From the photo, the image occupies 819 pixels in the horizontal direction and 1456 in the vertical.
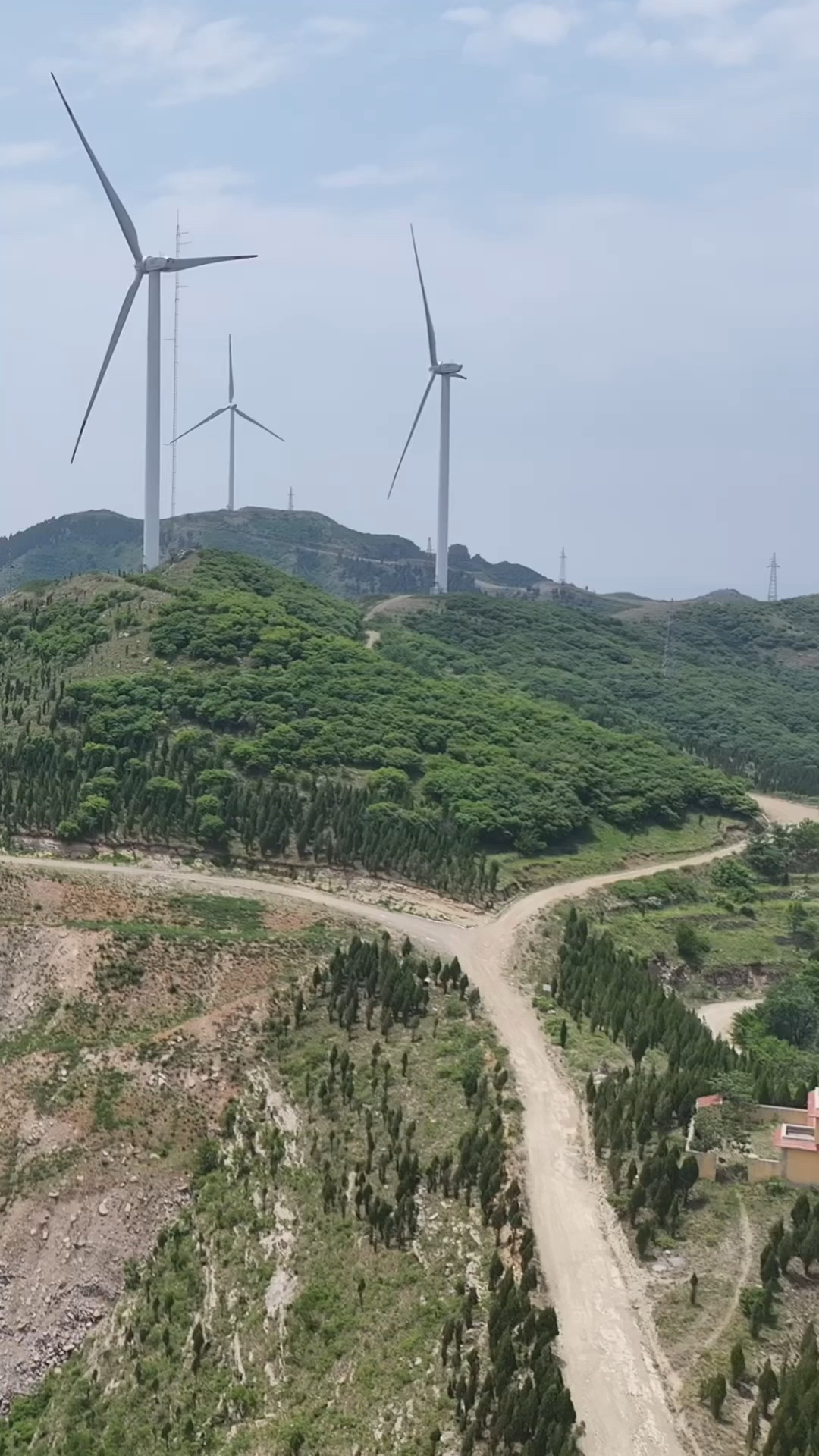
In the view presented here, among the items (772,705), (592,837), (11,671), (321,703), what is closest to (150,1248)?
(592,837)

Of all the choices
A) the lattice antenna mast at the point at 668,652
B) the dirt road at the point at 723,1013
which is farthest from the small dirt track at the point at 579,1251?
the lattice antenna mast at the point at 668,652

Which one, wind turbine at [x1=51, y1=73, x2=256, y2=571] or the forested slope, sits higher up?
wind turbine at [x1=51, y1=73, x2=256, y2=571]

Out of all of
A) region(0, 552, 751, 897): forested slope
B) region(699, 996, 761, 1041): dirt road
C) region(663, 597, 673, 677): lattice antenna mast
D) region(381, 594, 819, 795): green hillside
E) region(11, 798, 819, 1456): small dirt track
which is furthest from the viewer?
region(663, 597, 673, 677): lattice antenna mast

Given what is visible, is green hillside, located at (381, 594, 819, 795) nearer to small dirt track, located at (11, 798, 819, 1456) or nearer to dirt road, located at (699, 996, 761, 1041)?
dirt road, located at (699, 996, 761, 1041)

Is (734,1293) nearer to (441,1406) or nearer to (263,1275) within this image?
(441,1406)

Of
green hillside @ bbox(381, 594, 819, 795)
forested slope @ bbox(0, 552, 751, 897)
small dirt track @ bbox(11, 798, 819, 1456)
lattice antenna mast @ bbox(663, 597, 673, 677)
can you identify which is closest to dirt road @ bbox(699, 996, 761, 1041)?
small dirt track @ bbox(11, 798, 819, 1456)

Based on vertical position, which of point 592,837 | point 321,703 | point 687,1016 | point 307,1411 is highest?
point 321,703
